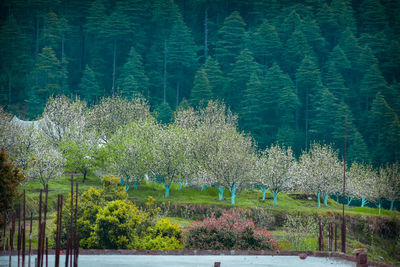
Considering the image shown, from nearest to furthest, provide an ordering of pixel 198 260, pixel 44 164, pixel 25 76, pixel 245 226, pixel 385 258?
pixel 198 260
pixel 245 226
pixel 385 258
pixel 44 164
pixel 25 76

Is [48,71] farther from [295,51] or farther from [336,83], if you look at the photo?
[336,83]

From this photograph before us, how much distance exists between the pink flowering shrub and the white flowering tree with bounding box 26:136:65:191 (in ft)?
79.0

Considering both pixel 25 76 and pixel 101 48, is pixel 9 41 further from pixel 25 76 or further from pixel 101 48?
pixel 101 48

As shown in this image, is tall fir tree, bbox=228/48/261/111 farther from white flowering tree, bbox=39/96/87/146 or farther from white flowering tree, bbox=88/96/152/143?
white flowering tree, bbox=39/96/87/146

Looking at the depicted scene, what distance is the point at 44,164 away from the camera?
5297 centimetres

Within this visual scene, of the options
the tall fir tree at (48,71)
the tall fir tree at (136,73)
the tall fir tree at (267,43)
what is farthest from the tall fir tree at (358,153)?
the tall fir tree at (48,71)

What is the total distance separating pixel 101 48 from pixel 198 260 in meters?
98.5

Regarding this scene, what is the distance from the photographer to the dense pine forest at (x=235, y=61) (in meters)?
100

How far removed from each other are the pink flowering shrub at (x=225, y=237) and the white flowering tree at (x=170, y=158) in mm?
26218

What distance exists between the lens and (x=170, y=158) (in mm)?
58406

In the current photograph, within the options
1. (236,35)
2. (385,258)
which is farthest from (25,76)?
(385,258)

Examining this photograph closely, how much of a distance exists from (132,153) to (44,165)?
9.23m

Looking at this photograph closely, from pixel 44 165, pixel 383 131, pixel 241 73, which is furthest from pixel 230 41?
pixel 44 165

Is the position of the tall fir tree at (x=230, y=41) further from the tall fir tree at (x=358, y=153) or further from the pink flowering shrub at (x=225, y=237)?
the pink flowering shrub at (x=225, y=237)
